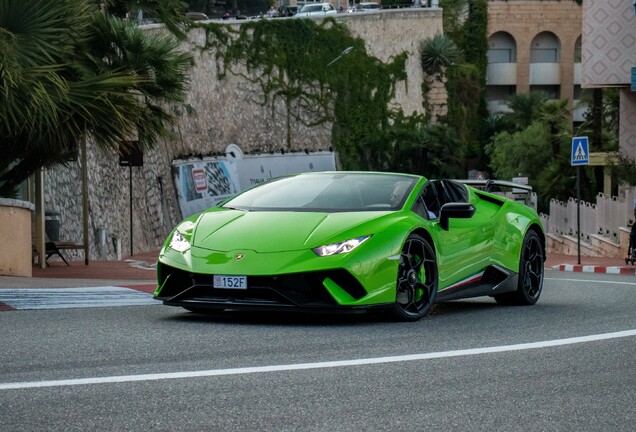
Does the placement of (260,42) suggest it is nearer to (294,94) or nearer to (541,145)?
(294,94)

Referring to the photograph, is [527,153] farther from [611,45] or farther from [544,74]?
[544,74]

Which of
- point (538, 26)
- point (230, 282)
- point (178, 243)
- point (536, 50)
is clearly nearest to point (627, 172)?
point (178, 243)

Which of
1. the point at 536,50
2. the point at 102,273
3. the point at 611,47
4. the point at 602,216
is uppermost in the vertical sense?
the point at 536,50

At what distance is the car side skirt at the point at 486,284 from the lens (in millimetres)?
11758

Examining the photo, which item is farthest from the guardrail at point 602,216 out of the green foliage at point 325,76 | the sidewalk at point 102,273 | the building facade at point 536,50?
the building facade at point 536,50

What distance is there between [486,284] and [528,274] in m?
0.98

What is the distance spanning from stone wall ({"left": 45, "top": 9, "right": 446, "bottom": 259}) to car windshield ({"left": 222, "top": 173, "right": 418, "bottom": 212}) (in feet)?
66.5

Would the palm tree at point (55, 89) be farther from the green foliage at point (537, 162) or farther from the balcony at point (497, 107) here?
the balcony at point (497, 107)

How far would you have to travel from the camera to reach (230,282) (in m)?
10.0

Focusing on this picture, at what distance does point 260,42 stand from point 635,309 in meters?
52.3

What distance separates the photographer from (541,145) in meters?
69.2

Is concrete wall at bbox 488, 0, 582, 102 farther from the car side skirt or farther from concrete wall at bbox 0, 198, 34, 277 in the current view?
the car side skirt

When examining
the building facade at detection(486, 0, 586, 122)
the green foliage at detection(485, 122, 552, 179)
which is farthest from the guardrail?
the building facade at detection(486, 0, 586, 122)

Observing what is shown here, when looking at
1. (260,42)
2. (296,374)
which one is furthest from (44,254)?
(260,42)
